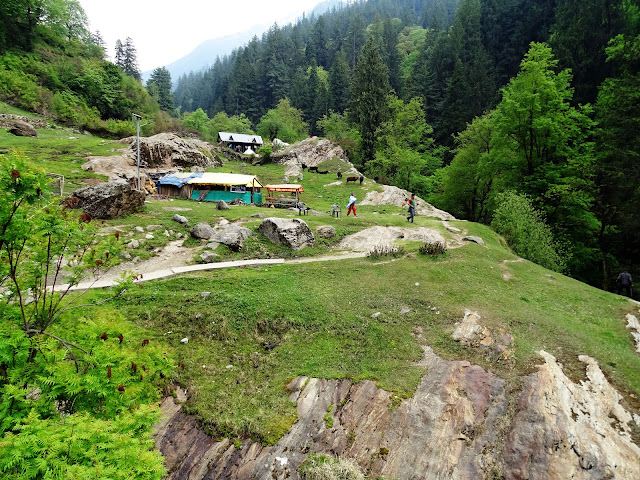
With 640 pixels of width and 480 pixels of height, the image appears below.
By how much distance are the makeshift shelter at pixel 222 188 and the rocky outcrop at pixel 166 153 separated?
25.0ft

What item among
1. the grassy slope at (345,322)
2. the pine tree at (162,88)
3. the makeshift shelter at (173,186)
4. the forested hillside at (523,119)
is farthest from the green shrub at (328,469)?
the pine tree at (162,88)

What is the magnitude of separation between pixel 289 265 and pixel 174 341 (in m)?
7.61

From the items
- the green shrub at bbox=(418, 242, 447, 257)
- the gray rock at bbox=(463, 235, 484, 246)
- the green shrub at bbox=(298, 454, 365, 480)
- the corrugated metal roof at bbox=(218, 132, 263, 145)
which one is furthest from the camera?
the corrugated metal roof at bbox=(218, 132, 263, 145)

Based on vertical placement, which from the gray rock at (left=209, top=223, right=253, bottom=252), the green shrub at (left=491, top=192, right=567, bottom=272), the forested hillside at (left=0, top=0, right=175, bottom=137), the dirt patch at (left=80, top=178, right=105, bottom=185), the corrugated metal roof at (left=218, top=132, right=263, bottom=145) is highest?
the forested hillside at (left=0, top=0, right=175, bottom=137)

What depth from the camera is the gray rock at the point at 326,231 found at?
22688 millimetres

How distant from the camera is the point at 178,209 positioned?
25.7 meters

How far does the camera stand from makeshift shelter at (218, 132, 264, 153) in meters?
69.5

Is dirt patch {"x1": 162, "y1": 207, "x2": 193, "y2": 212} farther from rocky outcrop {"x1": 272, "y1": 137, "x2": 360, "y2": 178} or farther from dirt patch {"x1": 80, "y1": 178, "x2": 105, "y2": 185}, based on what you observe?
rocky outcrop {"x1": 272, "y1": 137, "x2": 360, "y2": 178}

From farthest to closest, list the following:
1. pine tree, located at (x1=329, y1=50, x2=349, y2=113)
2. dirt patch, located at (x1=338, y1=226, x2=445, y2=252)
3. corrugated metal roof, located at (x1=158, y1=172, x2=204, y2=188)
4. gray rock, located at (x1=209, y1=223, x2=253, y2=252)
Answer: pine tree, located at (x1=329, y1=50, x2=349, y2=113), corrugated metal roof, located at (x1=158, y1=172, x2=204, y2=188), dirt patch, located at (x1=338, y1=226, x2=445, y2=252), gray rock, located at (x1=209, y1=223, x2=253, y2=252)

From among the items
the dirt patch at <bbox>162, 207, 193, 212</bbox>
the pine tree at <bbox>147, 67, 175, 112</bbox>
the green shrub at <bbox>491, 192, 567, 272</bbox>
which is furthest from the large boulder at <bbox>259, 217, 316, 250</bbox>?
the pine tree at <bbox>147, 67, 175, 112</bbox>

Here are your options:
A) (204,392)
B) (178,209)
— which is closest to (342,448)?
(204,392)

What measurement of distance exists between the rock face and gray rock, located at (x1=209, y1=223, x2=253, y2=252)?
1105 cm

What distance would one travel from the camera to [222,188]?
36.2 m

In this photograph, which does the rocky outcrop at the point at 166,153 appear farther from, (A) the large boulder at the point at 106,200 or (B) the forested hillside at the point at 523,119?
(B) the forested hillside at the point at 523,119
